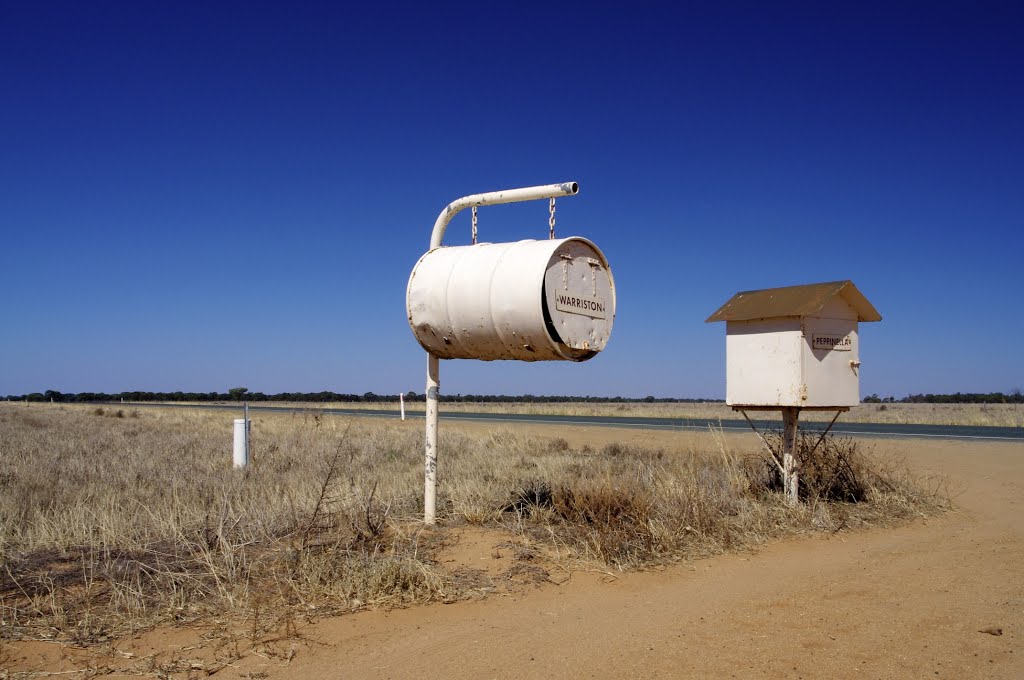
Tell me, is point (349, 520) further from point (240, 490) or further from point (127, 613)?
point (240, 490)

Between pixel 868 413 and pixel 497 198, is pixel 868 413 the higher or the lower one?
the lower one

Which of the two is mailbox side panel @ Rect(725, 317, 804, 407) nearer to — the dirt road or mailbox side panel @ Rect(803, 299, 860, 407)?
mailbox side panel @ Rect(803, 299, 860, 407)

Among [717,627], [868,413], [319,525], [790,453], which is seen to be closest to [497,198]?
[319,525]

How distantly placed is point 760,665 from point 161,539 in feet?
16.1

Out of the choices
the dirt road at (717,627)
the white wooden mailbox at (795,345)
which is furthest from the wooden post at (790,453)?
the dirt road at (717,627)

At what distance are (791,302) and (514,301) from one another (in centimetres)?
392

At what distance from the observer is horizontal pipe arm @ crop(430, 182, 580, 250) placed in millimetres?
6562

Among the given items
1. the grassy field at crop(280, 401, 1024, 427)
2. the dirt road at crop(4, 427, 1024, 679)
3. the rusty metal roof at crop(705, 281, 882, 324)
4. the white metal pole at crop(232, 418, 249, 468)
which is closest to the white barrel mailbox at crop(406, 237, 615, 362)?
A: the dirt road at crop(4, 427, 1024, 679)

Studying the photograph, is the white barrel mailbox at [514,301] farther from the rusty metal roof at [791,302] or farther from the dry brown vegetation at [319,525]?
the rusty metal roof at [791,302]

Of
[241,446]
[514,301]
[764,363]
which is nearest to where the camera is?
[514,301]

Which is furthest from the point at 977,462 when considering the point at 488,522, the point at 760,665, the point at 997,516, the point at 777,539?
the point at 760,665

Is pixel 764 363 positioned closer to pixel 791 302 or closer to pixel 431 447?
pixel 791 302

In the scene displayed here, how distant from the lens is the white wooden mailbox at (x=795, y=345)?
332 inches

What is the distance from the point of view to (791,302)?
8547 millimetres
